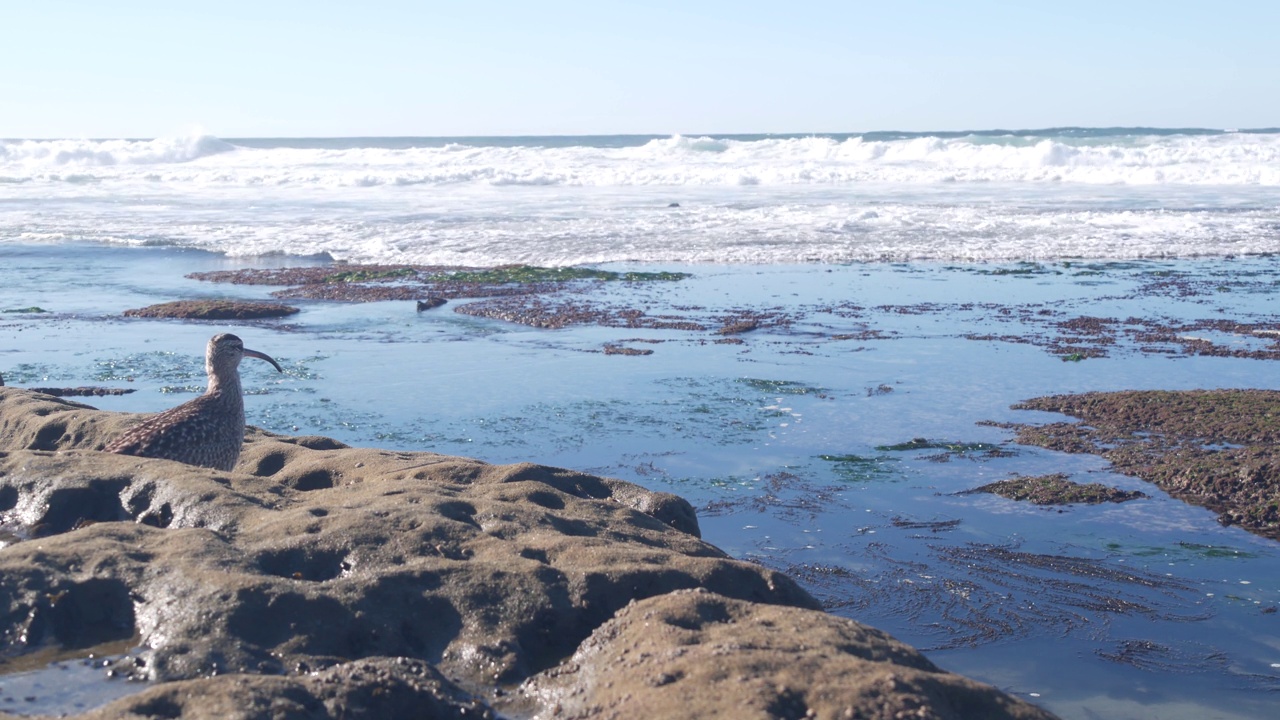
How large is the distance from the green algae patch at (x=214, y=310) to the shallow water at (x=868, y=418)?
0.48 m

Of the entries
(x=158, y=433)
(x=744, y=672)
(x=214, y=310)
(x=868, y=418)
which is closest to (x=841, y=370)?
(x=868, y=418)

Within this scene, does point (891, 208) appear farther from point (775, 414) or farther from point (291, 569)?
point (291, 569)

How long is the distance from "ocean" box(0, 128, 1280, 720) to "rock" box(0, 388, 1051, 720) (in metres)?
1.57

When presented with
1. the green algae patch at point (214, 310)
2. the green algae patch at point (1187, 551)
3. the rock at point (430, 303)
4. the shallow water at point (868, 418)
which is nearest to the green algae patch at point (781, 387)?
the shallow water at point (868, 418)

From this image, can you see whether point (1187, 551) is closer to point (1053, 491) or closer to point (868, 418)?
point (1053, 491)

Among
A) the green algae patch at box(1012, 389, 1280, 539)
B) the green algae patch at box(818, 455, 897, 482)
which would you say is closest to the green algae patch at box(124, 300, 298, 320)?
the green algae patch at box(818, 455, 897, 482)

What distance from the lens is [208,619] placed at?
13.3 ft

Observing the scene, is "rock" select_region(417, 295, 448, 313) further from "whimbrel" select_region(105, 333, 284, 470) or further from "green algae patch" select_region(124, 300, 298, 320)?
"whimbrel" select_region(105, 333, 284, 470)

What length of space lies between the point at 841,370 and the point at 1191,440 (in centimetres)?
365

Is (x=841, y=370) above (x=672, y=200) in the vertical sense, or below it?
below

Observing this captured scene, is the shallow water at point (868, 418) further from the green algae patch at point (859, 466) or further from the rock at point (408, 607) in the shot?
the rock at point (408, 607)

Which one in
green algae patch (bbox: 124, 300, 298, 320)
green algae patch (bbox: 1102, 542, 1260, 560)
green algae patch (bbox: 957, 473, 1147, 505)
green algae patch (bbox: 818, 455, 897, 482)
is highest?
green algae patch (bbox: 957, 473, 1147, 505)

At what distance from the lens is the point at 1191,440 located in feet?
29.5

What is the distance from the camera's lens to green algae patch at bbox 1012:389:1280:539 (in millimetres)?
7547
